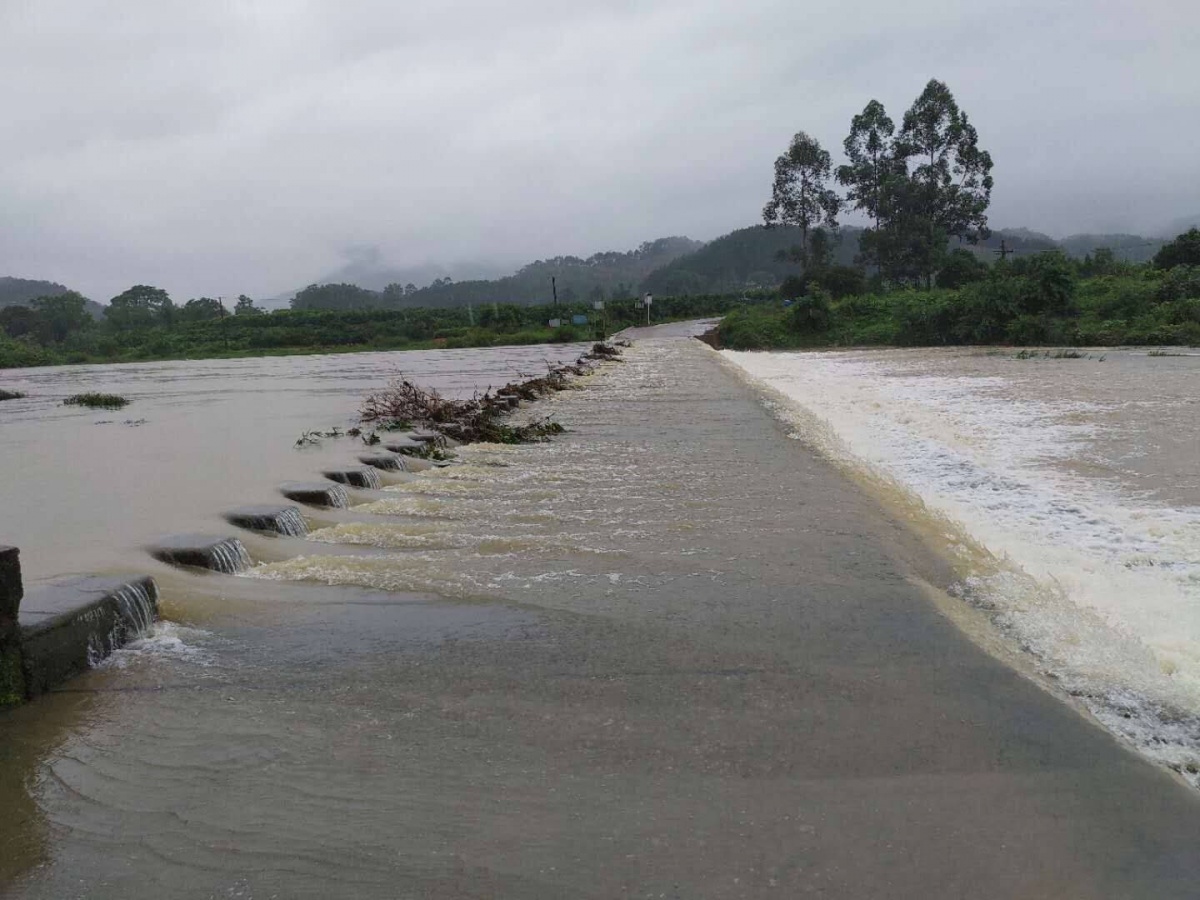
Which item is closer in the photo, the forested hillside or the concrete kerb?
the concrete kerb

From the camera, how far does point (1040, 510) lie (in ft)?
20.6

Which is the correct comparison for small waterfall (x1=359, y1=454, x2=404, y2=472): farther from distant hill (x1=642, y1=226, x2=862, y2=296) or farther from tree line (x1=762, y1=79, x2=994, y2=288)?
distant hill (x1=642, y1=226, x2=862, y2=296)

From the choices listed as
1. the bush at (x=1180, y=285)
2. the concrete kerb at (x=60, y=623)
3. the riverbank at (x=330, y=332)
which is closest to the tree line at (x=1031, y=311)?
the bush at (x=1180, y=285)

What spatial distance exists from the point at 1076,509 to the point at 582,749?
516cm

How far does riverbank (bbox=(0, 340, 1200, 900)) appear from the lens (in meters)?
2.20

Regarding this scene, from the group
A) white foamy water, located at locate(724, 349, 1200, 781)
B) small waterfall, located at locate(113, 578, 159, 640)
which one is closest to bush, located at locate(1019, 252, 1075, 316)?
white foamy water, located at locate(724, 349, 1200, 781)

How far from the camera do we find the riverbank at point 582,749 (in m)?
2.20

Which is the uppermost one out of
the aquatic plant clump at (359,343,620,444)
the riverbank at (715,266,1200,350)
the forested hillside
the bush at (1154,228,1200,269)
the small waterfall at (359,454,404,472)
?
the forested hillside

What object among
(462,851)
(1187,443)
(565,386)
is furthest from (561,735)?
(565,386)

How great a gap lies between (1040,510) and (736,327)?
1512 inches

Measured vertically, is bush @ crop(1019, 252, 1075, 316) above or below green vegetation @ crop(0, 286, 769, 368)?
below

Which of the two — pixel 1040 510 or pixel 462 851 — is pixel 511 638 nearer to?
pixel 462 851

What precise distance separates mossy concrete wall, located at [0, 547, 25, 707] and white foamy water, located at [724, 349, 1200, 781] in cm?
423

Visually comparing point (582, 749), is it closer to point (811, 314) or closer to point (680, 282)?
point (811, 314)
